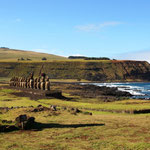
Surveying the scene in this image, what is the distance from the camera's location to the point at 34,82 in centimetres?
6575

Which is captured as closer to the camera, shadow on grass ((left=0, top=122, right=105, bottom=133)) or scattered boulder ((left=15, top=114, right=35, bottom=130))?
shadow on grass ((left=0, top=122, right=105, bottom=133))

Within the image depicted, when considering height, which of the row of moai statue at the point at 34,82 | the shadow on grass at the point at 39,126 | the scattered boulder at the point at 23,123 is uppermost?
the row of moai statue at the point at 34,82

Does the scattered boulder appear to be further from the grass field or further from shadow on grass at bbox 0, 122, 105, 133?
the grass field

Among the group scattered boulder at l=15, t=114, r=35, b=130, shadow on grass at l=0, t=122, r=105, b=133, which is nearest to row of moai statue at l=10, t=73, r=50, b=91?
shadow on grass at l=0, t=122, r=105, b=133

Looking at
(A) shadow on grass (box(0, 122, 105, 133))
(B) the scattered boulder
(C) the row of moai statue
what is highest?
(C) the row of moai statue

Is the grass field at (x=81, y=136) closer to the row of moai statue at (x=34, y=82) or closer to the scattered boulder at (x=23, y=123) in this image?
the scattered boulder at (x=23, y=123)

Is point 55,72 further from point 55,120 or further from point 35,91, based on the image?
point 55,120

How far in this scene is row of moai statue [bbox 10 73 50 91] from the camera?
60.3 m

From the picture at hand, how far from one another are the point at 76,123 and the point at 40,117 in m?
5.07

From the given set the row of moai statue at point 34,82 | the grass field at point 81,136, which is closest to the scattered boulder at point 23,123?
the grass field at point 81,136

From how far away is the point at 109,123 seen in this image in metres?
23.6

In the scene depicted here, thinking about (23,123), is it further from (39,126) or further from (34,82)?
(34,82)

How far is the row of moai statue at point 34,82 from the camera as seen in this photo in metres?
60.3

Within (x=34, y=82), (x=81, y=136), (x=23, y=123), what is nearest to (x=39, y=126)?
(x=23, y=123)
